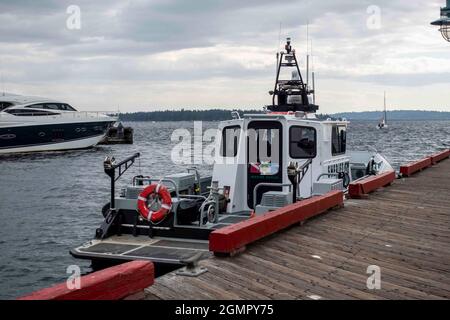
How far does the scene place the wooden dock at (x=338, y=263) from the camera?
20.4ft

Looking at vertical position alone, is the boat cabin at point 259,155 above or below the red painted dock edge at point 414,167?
above

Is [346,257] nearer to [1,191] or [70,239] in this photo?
[70,239]

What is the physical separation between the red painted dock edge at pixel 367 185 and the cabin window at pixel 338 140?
4.70 ft

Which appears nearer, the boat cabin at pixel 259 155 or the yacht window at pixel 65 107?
the boat cabin at pixel 259 155

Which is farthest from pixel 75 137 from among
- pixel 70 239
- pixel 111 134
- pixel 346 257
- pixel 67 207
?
pixel 346 257

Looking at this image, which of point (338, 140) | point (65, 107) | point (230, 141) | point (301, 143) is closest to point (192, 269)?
point (230, 141)

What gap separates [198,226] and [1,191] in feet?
81.1

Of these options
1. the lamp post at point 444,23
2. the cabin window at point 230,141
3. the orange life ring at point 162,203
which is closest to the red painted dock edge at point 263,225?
the orange life ring at point 162,203

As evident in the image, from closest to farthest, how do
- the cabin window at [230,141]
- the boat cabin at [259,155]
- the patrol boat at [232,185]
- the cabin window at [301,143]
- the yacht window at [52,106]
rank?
1. the patrol boat at [232,185]
2. the boat cabin at [259,155]
3. the cabin window at [301,143]
4. the cabin window at [230,141]
5. the yacht window at [52,106]

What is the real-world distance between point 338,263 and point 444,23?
38.6ft

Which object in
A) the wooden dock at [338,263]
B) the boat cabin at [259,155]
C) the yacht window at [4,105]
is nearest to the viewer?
the wooden dock at [338,263]

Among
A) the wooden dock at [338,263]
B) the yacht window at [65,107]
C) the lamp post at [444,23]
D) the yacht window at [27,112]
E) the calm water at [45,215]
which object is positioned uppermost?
the lamp post at [444,23]

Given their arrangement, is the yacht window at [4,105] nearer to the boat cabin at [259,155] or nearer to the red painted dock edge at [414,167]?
the red painted dock edge at [414,167]

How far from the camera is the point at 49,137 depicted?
5912 cm
